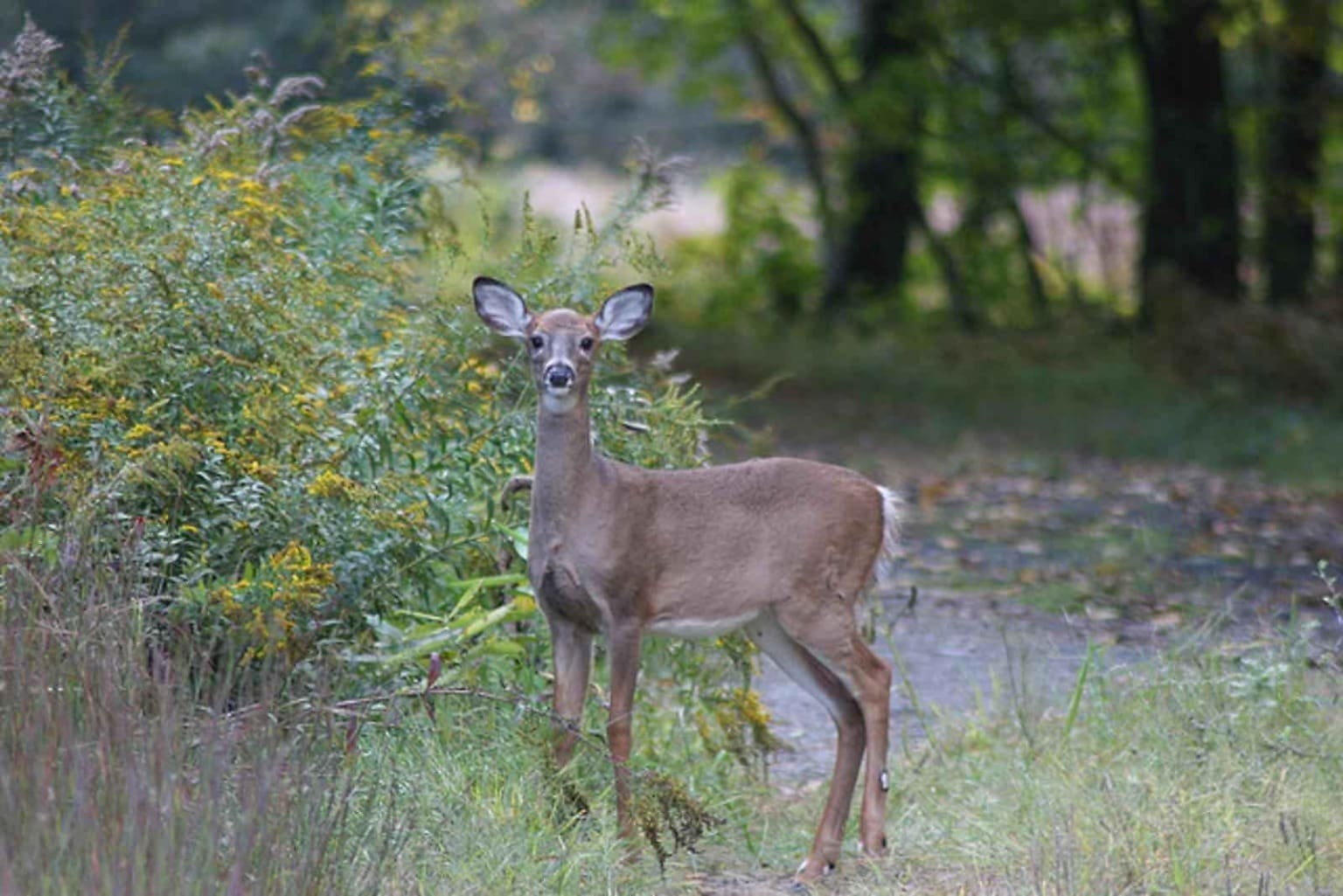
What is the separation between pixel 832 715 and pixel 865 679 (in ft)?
0.63

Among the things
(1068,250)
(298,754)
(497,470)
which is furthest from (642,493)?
(1068,250)

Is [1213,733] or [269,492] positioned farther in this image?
[1213,733]

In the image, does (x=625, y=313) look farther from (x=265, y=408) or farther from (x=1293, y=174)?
(x=1293, y=174)

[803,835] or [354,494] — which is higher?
[354,494]

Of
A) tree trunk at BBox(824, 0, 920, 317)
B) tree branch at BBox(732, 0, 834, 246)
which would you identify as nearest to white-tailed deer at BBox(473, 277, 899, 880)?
tree trunk at BBox(824, 0, 920, 317)

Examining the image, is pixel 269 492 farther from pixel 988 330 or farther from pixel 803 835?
pixel 988 330

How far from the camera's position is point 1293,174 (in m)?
22.6

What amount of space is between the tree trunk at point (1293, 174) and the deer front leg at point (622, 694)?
16095 mm

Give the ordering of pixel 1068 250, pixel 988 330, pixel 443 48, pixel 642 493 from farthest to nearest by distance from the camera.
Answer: pixel 1068 250, pixel 988 330, pixel 443 48, pixel 642 493

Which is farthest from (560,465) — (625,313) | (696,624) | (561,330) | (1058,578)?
(1058,578)

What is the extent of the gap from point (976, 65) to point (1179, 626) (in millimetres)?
17495

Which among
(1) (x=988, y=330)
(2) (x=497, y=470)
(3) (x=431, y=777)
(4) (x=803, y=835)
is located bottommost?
(1) (x=988, y=330)

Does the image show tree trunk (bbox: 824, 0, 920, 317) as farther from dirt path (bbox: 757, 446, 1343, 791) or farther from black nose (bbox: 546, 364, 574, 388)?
black nose (bbox: 546, 364, 574, 388)

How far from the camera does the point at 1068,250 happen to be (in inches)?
1107
